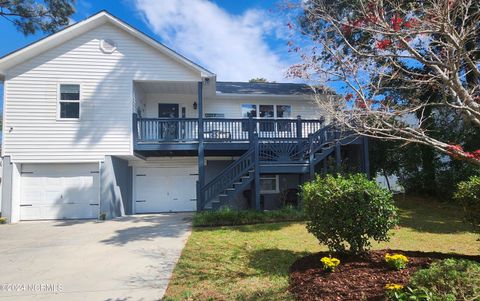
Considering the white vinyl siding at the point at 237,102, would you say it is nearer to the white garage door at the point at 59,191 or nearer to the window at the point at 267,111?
the window at the point at 267,111

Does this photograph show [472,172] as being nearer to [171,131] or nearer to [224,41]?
[224,41]

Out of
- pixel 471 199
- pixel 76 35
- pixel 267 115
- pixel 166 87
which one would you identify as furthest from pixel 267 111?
pixel 471 199

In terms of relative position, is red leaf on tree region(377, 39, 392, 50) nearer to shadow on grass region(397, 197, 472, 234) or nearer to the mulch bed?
the mulch bed

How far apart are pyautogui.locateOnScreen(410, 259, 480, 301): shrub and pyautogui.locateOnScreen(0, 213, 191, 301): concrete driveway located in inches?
131

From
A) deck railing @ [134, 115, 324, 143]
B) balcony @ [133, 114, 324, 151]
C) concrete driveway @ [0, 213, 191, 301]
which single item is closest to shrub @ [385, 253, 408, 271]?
concrete driveway @ [0, 213, 191, 301]

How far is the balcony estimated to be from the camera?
12609 mm

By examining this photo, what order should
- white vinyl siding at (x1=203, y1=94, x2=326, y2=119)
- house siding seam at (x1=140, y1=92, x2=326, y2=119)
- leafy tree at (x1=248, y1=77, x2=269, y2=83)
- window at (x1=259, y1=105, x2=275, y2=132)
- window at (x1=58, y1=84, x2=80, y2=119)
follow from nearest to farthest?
window at (x1=58, y1=84, x2=80, y2=119), window at (x1=259, y1=105, x2=275, y2=132), house siding seam at (x1=140, y1=92, x2=326, y2=119), white vinyl siding at (x1=203, y1=94, x2=326, y2=119), leafy tree at (x1=248, y1=77, x2=269, y2=83)

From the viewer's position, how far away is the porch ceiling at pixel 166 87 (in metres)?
13.4

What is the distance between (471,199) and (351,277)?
2.74 m

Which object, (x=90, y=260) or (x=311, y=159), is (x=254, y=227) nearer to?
(x=311, y=159)

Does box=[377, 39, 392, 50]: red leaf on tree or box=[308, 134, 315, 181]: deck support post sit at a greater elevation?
box=[377, 39, 392, 50]: red leaf on tree

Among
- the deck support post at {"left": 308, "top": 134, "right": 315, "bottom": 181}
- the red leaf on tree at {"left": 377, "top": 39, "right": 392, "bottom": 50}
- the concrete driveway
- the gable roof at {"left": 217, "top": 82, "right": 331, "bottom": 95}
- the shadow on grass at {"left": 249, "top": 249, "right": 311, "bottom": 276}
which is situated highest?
the gable roof at {"left": 217, "top": 82, "right": 331, "bottom": 95}

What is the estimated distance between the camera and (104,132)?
12.1 m

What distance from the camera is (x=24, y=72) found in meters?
12.1
